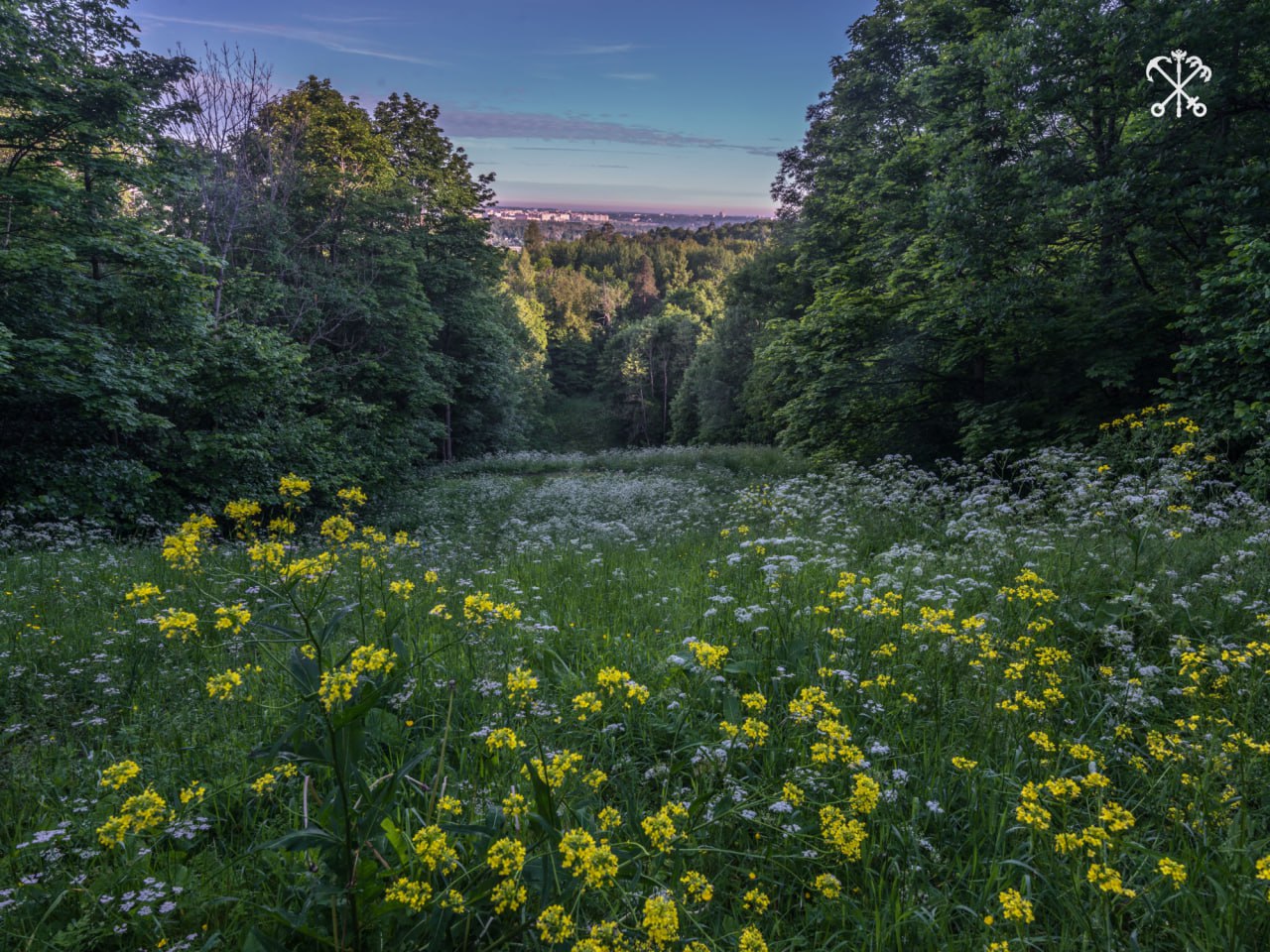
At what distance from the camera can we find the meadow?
172 cm

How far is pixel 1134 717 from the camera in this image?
316 cm

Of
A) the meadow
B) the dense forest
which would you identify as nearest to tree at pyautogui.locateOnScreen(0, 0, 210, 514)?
the dense forest

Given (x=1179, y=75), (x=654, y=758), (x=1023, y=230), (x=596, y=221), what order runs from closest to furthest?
(x=654, y=758) → (x=1179, y=75) → (x=1023, y=230) → (x=596, y=221)

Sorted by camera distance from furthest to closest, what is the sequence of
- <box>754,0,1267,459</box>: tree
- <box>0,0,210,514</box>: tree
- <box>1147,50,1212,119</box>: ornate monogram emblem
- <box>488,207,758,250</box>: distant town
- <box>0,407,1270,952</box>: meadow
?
1. <box>488,207,758,250</box>: distant town
2. <box>0,0,210,514</box>: tree
3. <box>754,0,1267,459</box>: tree
4. <box>1147,50,1212,119</box>: ornate monogram emblem
5. <box>0,407,1270,952</box>: meadow

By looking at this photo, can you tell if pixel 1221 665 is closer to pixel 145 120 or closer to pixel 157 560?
pixel 157 560

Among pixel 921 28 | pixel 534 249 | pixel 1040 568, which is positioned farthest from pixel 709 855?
pixel 534 249

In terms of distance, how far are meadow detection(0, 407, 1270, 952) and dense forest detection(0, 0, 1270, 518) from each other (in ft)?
16.8

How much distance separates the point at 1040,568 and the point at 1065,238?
10519mm

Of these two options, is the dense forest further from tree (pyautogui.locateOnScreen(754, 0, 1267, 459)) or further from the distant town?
the distant town

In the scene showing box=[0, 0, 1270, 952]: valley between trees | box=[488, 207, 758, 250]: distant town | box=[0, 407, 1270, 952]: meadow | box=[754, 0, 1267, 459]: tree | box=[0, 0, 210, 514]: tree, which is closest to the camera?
box=[0, 407, 1270, 952]: meadow

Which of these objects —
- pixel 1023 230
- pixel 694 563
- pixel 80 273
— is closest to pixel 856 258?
pixel 1023 230

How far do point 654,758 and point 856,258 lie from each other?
1790 centimetres

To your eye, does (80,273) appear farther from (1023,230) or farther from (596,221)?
(596,221)

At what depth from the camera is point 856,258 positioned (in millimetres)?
17438
